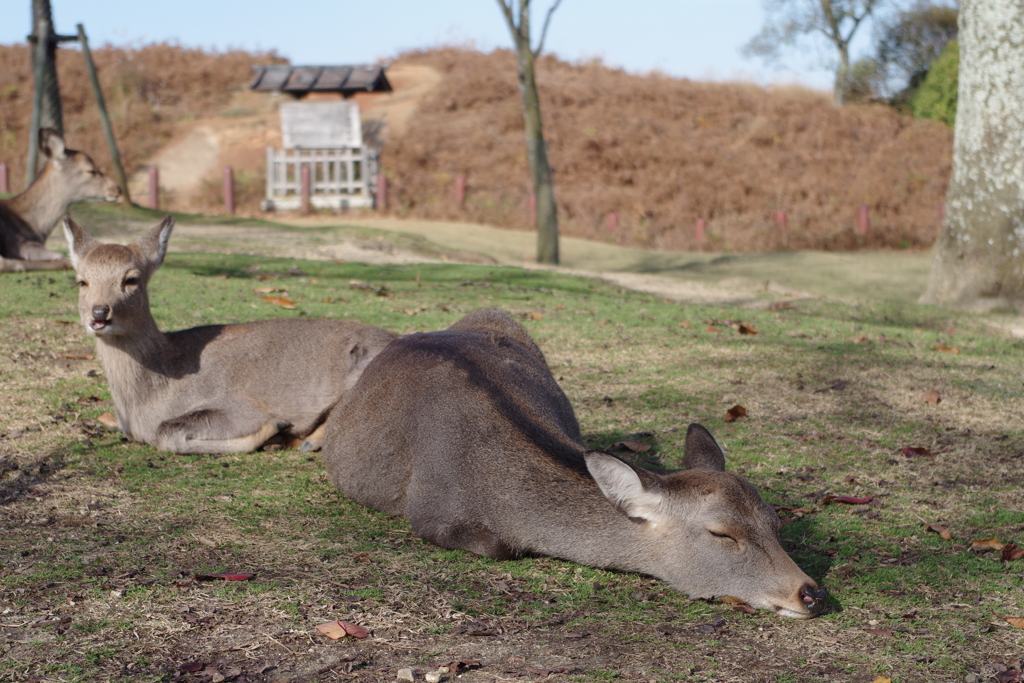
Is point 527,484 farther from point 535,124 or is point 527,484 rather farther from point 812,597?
point 535,124

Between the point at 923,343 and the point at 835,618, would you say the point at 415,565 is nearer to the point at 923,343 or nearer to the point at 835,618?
the point at 835,618

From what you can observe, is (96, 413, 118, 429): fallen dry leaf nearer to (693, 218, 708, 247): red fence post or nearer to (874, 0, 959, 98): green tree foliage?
(693, 218, 708, 247): red fence post

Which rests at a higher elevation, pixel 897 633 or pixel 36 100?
pixel 36 100

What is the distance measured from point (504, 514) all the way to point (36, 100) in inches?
760

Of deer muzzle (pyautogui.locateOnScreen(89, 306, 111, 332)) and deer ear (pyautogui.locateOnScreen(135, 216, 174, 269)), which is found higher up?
deer ear (pyautogui.locateOnScreen(135, 216, 174, 269))

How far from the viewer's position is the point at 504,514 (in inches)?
164

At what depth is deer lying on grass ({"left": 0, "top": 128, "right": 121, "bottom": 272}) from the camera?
11.2 meters

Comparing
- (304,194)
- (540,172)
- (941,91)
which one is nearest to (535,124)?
(540,172)

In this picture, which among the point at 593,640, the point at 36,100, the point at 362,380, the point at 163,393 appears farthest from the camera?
the point at 36,100

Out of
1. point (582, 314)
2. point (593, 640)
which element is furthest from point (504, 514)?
point (582, 314)

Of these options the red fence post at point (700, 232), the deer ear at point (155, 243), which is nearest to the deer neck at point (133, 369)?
the deer ear at point (155, 243)

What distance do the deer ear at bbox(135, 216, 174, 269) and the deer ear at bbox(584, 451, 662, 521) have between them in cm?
344

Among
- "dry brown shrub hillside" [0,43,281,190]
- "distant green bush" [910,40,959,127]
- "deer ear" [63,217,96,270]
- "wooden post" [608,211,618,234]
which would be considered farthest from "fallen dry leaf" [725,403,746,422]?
"distant green bush" [910,40,959,127]

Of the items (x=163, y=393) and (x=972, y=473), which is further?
(x=163, y=393)
